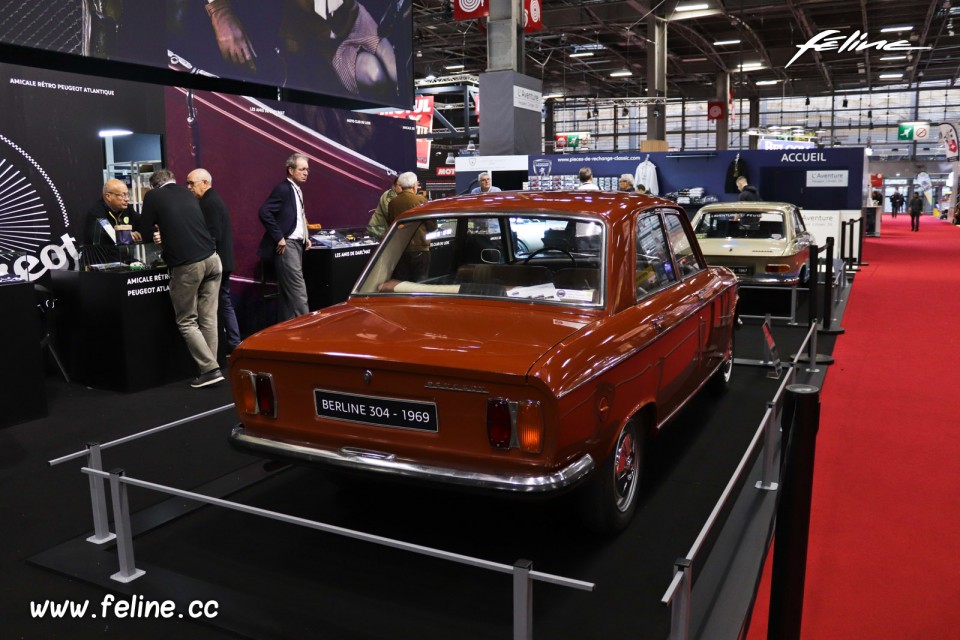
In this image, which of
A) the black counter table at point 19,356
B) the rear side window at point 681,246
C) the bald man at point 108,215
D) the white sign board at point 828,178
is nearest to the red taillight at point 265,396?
the rear side window at point 681,246

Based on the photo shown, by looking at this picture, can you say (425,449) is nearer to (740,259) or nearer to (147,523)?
(147,523)

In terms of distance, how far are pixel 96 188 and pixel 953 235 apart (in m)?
26.6

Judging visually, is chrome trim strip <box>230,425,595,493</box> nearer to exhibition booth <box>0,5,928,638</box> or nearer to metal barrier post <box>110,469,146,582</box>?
exhibition booth <box>0,5,928,638</box>

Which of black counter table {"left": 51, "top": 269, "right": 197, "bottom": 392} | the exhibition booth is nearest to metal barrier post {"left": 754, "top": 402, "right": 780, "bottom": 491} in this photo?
the exhibition booth

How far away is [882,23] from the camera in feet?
79.4

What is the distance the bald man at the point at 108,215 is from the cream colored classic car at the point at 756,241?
6295 millimetres

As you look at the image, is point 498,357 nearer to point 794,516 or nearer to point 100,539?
point 794,516

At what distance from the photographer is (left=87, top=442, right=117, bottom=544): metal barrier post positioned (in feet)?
10.4

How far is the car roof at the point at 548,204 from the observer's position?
150 inches

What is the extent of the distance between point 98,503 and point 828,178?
15977 millimetres

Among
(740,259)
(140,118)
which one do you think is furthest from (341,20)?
(740,259)

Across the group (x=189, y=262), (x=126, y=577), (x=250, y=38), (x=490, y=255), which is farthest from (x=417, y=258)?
(x=250, y=38)

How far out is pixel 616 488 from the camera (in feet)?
11.0

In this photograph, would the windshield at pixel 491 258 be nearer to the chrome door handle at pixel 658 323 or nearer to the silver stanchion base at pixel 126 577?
the chrome door handle at pixel 658 323
